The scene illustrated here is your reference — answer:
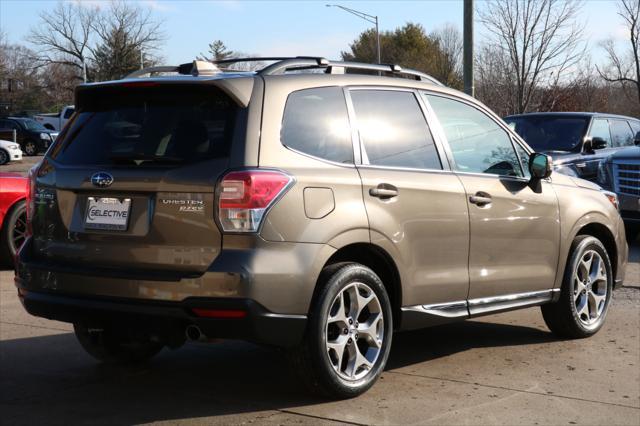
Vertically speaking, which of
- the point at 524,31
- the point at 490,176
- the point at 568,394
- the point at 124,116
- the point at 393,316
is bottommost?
the point at 568,394

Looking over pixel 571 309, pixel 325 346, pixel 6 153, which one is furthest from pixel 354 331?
pixel 6 153

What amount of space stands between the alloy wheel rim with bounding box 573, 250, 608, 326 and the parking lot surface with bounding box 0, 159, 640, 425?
0.20 meters

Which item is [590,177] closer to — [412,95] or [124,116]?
[412,95]

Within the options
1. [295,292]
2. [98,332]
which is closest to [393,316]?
[295,292]

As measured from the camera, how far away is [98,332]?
223 inches

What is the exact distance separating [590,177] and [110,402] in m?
9.92

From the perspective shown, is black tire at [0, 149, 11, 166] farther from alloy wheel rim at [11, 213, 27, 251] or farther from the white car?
alloy wheel rim at [11, 213, 27, 251]

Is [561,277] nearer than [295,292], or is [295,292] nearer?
[295,292]

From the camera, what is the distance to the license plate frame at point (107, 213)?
15.8 feet

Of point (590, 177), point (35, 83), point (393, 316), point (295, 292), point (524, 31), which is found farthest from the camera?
point (35, 83)

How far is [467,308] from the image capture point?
5887 mm

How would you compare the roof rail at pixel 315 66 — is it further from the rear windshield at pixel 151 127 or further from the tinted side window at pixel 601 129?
the tinted side window at pixel 601 129

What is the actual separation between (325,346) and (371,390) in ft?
2.24

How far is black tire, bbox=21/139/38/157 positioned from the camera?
4184 centimetres
